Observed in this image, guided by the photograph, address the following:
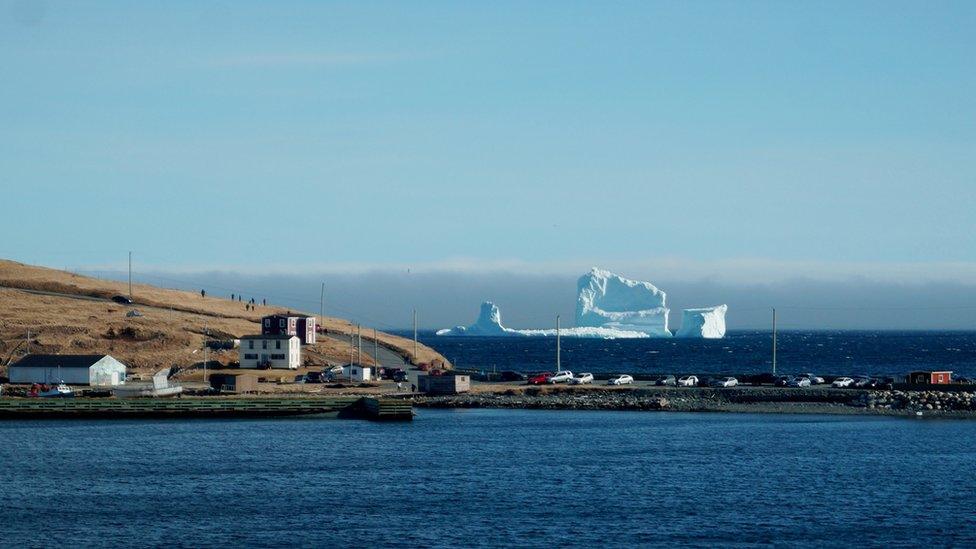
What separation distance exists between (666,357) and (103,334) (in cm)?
9542

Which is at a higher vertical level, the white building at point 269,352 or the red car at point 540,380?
the white building at point 269,352

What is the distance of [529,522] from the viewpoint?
44531mm

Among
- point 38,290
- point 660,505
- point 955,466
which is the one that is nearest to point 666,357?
point 38,290

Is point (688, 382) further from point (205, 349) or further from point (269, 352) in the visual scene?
point (205, 349)

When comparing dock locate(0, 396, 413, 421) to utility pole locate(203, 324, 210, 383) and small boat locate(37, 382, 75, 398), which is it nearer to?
small boat locate(37, 382, 75, 398)

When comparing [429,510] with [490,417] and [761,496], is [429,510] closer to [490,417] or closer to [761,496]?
[761,496]

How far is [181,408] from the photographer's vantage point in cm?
8394

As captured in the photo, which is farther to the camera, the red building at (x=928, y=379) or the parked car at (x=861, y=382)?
the parked car at (x=861, y=382)

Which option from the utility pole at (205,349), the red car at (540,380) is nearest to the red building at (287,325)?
the utility pole at (205,349)

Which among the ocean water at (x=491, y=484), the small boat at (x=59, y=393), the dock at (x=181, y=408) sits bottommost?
the ocean water at (x=491, y=484)

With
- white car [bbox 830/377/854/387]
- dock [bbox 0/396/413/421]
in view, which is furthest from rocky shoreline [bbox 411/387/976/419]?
dock [bbox 0/396/413/421]

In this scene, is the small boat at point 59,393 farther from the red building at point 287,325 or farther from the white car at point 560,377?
the white car at point 560,377

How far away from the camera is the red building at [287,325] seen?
120 m

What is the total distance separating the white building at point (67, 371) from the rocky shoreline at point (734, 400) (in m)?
26.2
